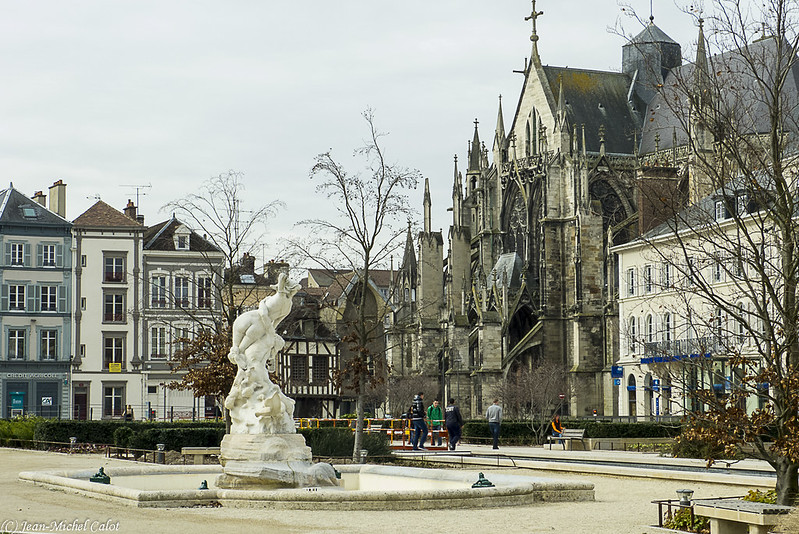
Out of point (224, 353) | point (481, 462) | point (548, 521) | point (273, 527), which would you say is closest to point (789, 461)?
point (548, 521)

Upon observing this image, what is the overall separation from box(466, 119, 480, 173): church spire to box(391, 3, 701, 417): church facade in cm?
9

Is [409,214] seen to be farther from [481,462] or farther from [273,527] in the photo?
[273,527]

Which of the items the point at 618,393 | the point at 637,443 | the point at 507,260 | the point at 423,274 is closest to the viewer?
the point at 637,443

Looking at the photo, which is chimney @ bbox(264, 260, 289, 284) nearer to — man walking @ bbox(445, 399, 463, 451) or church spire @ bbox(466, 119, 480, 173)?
man walking @ bbox(445, 399, 463, 451)

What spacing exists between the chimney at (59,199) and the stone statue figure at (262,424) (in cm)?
4682

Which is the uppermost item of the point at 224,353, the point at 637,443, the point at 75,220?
the point at 75,220

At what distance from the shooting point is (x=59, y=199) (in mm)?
61594

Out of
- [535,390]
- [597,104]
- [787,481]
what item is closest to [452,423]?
[787,481]

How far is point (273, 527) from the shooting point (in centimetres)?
1271

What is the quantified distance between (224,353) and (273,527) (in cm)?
1751

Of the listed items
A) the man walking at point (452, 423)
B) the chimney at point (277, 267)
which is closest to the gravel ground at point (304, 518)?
the chimney at point (277, 267)

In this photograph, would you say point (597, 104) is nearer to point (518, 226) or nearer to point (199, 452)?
point (518, 226)

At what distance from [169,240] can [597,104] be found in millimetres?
28199

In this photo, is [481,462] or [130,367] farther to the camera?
[130,367]
